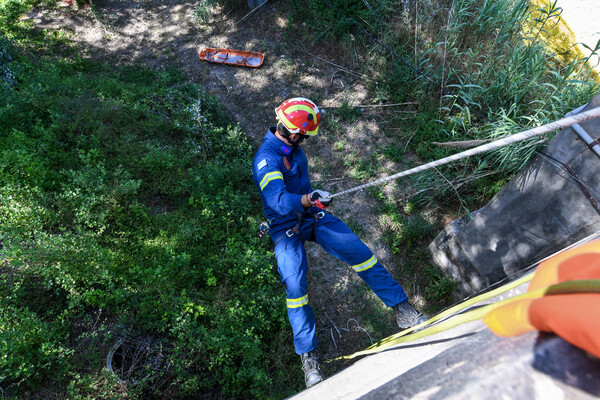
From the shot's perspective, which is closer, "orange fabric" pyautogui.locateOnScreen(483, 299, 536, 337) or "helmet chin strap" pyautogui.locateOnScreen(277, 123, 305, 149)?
"orange fabric" pyautogui.locateOnScreen(483, 299, 536, 337)

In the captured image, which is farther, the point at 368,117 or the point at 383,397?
the point at 368,117

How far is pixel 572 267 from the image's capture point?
0.94 meters

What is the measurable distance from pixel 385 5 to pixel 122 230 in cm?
539

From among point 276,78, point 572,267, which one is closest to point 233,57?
point 276,78

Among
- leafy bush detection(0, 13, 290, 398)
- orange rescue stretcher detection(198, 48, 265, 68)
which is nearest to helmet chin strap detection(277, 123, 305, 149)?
leafy bush detection(0, 13, 290, 398)

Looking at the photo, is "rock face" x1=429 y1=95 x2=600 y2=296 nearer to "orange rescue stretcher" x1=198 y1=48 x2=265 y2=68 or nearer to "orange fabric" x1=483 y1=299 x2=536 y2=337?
"orange fabric" x1=483 y1=299 x2=536 y2=337

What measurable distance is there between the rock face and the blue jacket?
187cm

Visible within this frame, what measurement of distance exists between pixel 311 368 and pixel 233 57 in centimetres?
537

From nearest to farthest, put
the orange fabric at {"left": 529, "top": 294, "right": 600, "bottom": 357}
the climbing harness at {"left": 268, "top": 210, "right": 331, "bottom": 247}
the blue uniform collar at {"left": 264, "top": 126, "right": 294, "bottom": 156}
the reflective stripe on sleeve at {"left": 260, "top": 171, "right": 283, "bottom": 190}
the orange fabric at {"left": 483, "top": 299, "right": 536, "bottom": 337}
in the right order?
the orange fabric at {"left": 529, "top": 294, "right": 600, "bottom": 357}, the orange fabric at {"left": 483, "top": 299, "right": 536, "bottom": 337}, the reflective stripe on sleeve at {"left": 260, "top": 171, "right": 283, "bottom": 190}, the climbing harness at {"left": 268, "top": 210, "right": 331, "bottom": 247}, the blue uniform collar at {"left": 264, "top": 126, "right": 294, "bottom": 156}

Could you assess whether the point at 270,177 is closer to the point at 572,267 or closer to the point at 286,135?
the point at 286,135

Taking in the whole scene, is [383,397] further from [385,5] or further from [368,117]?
[385,5]

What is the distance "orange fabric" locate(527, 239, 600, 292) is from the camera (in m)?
0.88

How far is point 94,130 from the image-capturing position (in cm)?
454

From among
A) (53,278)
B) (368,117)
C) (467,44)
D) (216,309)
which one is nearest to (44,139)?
(53,278)
